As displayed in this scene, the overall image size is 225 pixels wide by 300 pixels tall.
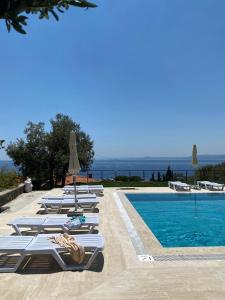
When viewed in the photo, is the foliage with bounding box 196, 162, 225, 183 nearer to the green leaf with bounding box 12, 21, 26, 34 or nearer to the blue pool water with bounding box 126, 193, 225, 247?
the blue pool water with bounding box 126, 193, 225, 247

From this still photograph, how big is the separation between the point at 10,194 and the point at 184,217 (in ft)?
22.5

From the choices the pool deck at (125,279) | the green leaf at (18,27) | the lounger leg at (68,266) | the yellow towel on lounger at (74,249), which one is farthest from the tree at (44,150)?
the green leaf at (18,27)

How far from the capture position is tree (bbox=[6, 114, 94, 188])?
67.0 feet

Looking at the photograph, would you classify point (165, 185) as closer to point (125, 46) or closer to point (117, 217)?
point (125, 46)

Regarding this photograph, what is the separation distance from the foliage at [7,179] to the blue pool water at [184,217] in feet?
17.2

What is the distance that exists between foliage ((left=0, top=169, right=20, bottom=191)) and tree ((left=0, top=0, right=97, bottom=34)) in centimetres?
1425

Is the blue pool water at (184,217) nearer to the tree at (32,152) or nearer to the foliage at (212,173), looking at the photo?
the foliage at (212,173)

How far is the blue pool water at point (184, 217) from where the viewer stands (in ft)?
31.4

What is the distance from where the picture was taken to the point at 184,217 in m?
12.8

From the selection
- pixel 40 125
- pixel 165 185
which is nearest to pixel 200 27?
pixel 165 185

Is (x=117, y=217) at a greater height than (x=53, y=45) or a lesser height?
lesser

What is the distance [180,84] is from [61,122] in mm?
8433

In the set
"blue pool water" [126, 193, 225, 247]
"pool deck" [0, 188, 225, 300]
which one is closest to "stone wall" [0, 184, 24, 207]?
"blue pool water" [126, 193, 225, 247]

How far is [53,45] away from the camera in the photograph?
55.5 ft
